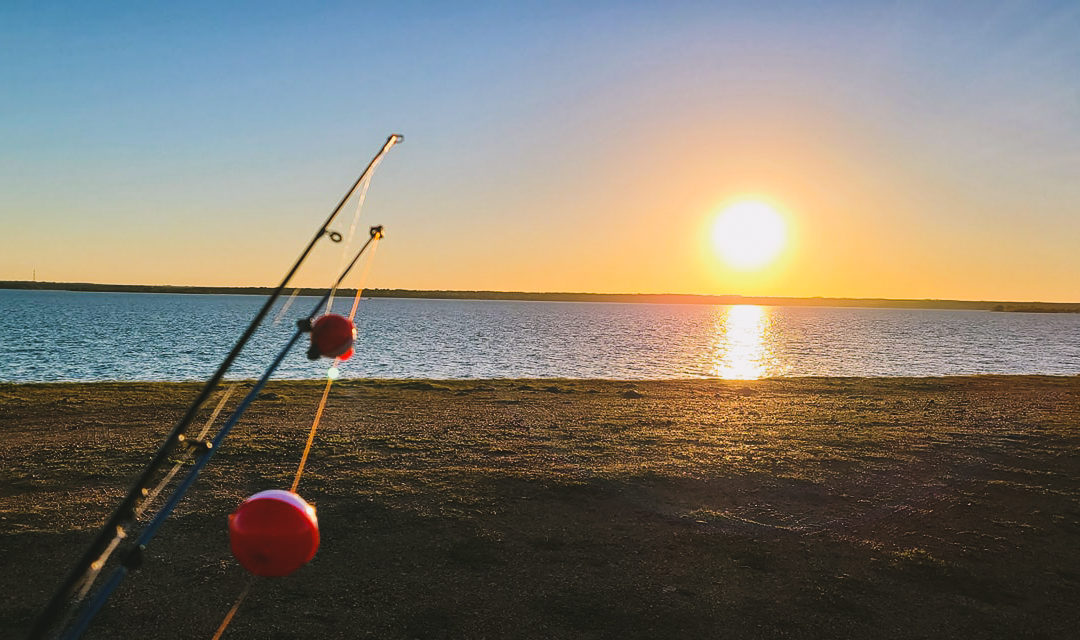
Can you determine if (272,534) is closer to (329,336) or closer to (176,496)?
(176,496)

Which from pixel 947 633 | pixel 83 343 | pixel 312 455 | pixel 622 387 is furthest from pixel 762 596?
pixel 83 343

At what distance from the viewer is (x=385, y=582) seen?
8.66 m

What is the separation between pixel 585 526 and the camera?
1073 centimetres

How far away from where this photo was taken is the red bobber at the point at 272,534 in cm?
473

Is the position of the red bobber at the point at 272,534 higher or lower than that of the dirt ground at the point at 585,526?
higher

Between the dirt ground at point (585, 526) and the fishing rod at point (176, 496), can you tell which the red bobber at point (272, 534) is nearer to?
the fishing rod at point (176, 496)

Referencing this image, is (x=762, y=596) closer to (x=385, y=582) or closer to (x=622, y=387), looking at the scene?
(x=385, y=582)

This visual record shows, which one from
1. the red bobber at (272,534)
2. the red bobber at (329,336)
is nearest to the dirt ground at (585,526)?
the red bobber at (272,534)

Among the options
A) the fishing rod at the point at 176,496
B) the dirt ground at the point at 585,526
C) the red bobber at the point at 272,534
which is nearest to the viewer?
the fishing rod at the point at 176,496

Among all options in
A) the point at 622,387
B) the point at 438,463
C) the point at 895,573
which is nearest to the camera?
the point at 895,573

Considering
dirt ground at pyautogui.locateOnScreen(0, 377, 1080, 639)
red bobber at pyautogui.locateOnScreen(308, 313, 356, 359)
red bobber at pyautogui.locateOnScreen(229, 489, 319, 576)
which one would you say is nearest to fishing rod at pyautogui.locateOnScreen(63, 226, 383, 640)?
red bobber at pyautogui.locateOnScreen(308, 313, 356, 359)

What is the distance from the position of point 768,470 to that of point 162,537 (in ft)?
35.7

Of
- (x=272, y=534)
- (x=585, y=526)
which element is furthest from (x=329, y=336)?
(x=585, y=526)

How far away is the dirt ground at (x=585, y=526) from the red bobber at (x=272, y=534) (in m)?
3.07
